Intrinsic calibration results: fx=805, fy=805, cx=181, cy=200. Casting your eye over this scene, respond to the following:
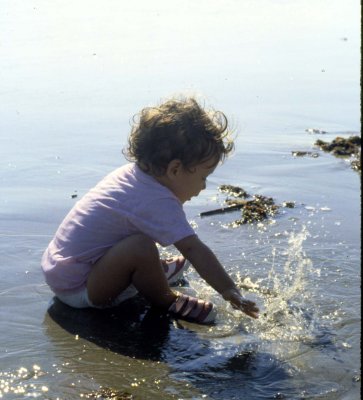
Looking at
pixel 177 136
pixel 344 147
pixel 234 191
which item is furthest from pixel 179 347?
pixel 344 147

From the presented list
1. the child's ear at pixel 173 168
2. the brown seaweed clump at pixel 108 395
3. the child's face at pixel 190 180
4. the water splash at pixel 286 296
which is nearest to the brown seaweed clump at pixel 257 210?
the water splash at pixel 286 296

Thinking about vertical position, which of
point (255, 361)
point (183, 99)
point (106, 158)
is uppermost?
point (183, 99)

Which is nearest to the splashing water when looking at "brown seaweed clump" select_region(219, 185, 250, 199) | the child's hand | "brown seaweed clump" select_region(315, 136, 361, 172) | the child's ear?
the child's hand

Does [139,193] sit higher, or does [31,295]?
[139,193]

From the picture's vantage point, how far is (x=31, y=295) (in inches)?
152

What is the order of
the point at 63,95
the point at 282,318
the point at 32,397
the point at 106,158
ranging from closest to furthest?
the point at 32,397, the point at 282,318, the point at 106,158, the point at 63,95

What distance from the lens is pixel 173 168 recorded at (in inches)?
145

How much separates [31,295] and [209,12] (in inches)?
501

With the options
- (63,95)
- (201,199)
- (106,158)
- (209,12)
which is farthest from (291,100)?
(209,12)

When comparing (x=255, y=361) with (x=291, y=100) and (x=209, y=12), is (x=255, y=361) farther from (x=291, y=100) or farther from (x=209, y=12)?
(x=209, y=12)

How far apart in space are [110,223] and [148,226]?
0.20 m

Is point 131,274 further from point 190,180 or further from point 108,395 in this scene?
point 108,395

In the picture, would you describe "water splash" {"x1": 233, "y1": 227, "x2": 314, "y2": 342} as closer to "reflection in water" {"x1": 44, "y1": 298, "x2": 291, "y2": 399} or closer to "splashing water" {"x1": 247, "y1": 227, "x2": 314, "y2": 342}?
"splashing water" {"x1": 247, "y1": 227, "x2": 314, "y2": 342}

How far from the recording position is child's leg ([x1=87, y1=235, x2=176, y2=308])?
3.50 meters
